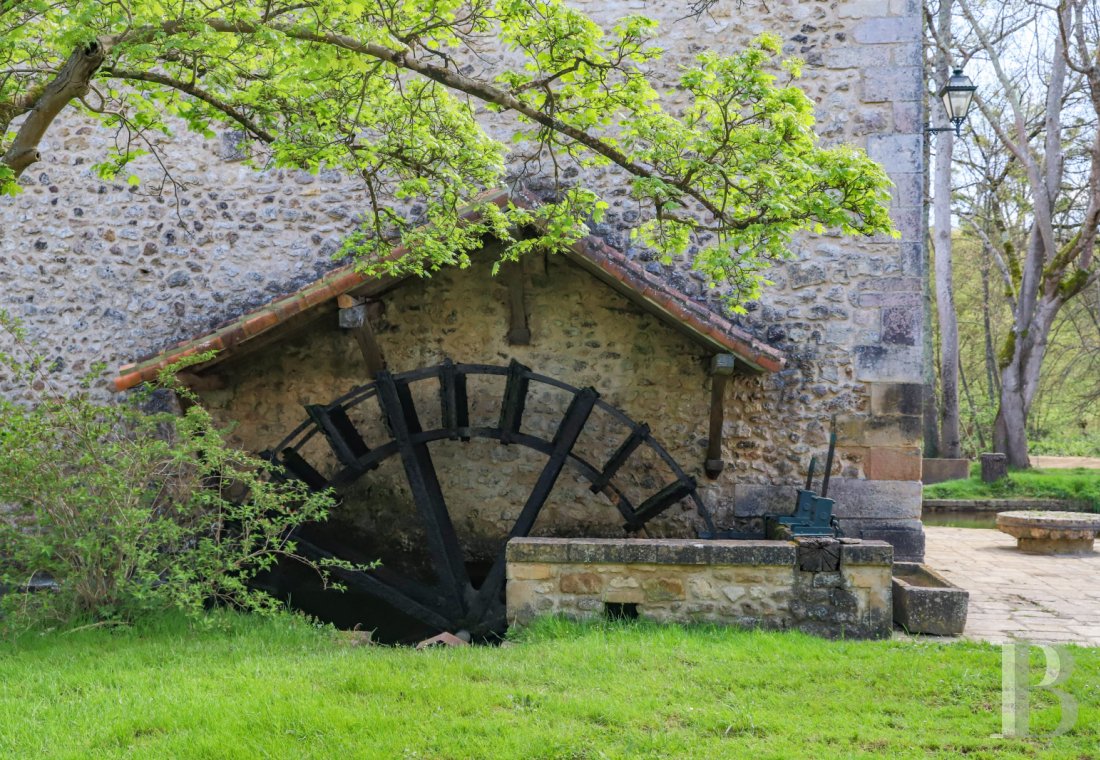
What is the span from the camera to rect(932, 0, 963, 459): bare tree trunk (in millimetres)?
15875

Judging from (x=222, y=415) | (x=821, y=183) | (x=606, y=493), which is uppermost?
(x=821, y=183)

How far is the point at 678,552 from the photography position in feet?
17.7

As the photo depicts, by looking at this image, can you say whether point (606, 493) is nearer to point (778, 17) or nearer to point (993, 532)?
point (778, 17)

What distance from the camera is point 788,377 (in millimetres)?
7125

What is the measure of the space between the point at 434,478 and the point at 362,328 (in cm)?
124

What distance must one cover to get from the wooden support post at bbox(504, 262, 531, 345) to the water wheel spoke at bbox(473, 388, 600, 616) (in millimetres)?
900

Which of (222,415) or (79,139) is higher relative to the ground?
(79,139)

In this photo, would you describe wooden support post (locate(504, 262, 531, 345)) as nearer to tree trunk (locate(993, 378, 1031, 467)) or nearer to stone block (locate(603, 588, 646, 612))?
stone block (locate(603, 588, 646, 612))

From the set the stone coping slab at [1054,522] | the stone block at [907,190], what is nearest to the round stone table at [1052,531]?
the stone coping slab at [1054,522]

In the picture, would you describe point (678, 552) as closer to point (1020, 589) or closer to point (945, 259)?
point (1020, 589)

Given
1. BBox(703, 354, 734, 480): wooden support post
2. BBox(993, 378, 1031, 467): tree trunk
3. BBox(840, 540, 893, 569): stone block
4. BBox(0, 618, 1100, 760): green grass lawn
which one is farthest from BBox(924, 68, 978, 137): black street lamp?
BBox(0, 618, 1100, 760): green grass lawn

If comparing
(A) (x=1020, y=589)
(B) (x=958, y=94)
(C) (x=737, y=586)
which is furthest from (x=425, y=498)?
(B) (x=958, y=94)

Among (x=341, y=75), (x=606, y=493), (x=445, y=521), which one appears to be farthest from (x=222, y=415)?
(x=341, y=75)

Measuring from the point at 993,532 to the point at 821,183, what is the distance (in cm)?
889
